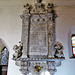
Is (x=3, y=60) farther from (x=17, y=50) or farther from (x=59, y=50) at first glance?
(x=59, y=50)

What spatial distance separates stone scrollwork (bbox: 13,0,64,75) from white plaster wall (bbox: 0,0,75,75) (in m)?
0.29

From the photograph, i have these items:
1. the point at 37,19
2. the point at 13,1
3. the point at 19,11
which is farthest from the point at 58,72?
the point at 13,1

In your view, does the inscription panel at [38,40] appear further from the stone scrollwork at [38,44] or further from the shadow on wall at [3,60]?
the shadow on wall at [3,60]

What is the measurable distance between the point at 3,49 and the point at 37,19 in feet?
8.44

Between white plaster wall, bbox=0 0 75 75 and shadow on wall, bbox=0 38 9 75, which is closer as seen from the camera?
white plaster wall, bbox=0 0 75 75

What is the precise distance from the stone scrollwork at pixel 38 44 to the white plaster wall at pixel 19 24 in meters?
0.29

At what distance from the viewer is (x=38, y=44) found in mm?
4211

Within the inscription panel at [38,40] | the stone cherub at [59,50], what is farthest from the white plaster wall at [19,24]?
the inscription panel at [38,40]

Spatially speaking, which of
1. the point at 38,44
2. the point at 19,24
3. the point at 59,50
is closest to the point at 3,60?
the point at 19,24

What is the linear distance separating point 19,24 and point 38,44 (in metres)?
1.34

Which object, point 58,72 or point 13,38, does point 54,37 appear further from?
point 13,38

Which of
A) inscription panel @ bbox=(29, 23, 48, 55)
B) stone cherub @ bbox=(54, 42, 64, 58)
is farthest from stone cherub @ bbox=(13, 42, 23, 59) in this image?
stone cherub @ bbox=(54, 42, 64, 58)

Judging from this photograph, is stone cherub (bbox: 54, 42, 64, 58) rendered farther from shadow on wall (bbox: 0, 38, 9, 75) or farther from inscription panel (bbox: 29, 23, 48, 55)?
shadow on wall (bbox: 0, 38, 9, 75)

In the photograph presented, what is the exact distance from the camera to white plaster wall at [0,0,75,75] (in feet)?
13.7
